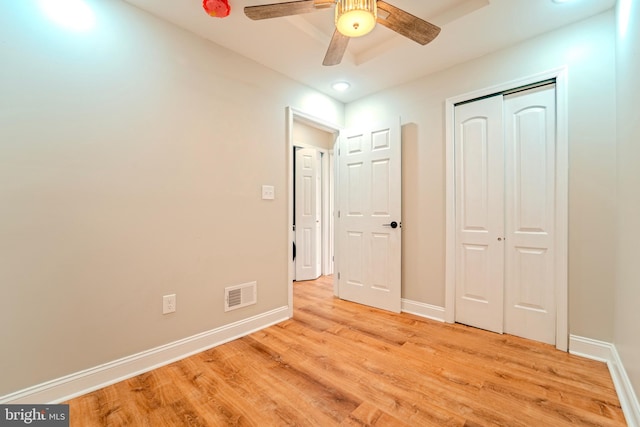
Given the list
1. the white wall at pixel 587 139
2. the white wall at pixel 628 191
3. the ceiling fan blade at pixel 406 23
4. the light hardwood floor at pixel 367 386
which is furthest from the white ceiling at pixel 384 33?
the light hardwood floor at pixel 367 386

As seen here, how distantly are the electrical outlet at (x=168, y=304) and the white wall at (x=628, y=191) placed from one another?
8.91 ft

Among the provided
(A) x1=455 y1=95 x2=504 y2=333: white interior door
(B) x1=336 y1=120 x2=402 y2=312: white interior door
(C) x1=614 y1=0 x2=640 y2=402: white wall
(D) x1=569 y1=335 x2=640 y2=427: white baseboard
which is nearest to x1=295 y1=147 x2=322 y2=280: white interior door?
(B) x1=336 y1=120 x2=402 y2=312: white interior door

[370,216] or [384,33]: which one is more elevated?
[384,33]

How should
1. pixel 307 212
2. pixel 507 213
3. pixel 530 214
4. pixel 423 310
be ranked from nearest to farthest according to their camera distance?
pixel 530 214 < pixel 507 213 < pixel 423 310 < pixel 307 212

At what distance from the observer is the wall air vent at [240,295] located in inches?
90.4

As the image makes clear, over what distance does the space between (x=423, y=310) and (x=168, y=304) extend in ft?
7.73

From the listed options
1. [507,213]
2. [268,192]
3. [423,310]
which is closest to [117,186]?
[268,192]

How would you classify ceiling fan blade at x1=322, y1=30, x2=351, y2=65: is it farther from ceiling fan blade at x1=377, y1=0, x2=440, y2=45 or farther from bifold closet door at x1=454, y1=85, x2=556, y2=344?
bifold closet door at x1=454, y1=85, x2=556, y2=344

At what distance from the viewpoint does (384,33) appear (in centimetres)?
234

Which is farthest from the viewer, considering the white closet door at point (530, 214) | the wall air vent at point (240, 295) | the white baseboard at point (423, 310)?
the white baseboard at point (423, 310)

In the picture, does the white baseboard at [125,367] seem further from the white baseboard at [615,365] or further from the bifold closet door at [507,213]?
the white baseboard at [615,365]

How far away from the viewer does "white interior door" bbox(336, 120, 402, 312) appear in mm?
2912

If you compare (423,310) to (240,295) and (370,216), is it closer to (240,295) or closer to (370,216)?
(370,216)

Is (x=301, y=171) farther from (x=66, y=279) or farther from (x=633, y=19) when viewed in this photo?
(x=633, y=19)
